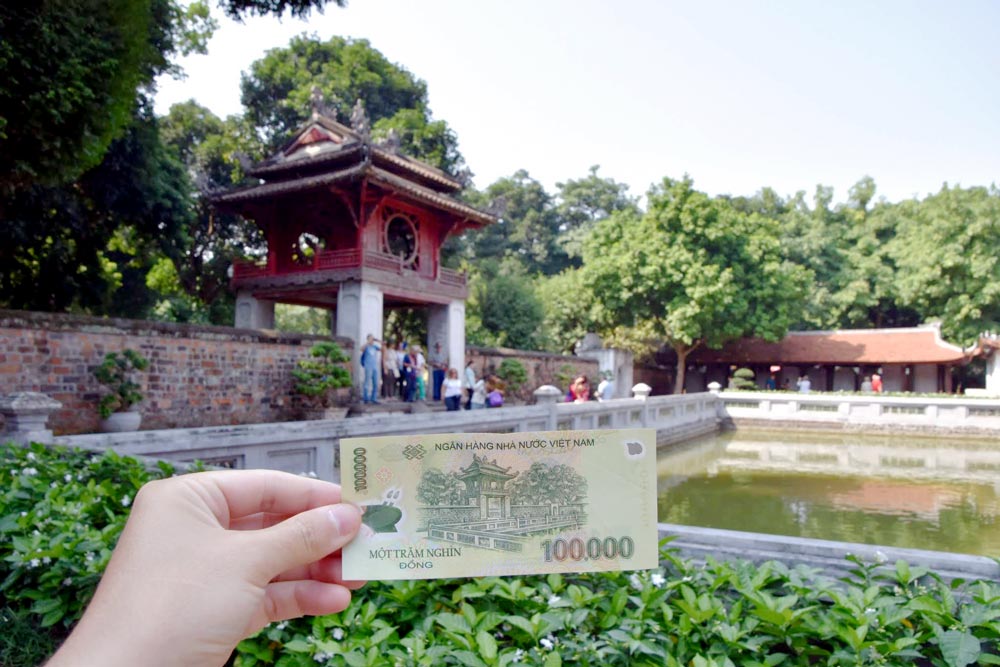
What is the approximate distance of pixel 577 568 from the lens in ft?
4.45

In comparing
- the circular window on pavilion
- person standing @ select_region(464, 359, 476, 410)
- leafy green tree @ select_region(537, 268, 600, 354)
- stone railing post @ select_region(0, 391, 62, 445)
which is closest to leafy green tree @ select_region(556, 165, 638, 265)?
leafy green tree @ select_region(537, 268, 600, 354)

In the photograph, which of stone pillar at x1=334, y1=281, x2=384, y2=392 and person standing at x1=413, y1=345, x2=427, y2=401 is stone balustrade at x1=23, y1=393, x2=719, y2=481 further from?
stone pillar at x1=334, y1=281, x2=384, y2=392

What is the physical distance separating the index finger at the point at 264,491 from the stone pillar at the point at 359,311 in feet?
38.7

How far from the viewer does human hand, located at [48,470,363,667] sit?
976mm

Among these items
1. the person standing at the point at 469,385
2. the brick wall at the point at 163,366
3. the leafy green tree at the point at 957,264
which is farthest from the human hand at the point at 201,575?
the leafy green tree at the point at 957,264

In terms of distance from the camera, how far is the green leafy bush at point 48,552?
243cm

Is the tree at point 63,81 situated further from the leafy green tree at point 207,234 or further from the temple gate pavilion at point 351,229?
the leafy green tree at point 207,234

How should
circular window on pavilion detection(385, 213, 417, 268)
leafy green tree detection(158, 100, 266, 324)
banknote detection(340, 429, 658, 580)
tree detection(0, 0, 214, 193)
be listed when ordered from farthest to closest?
leafy green tree detection(158, 100, 266, 324)
circular window on pavilion detection(385, 213, 417, 268)
tree detection(0, 0, 214, 193)
banknote detection(340, 429, 658, 580)

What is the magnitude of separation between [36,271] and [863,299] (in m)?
24.7

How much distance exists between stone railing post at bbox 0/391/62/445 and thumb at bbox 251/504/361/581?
Answer: 197 inches

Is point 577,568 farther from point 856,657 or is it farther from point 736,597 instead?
point 736,597

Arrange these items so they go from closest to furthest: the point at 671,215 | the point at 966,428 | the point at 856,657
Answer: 1. the point at 856,657
2. the point at 966,428
3. the point at 671,215

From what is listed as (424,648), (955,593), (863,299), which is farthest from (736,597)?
(863,299)

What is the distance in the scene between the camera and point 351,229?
48.1 ft
